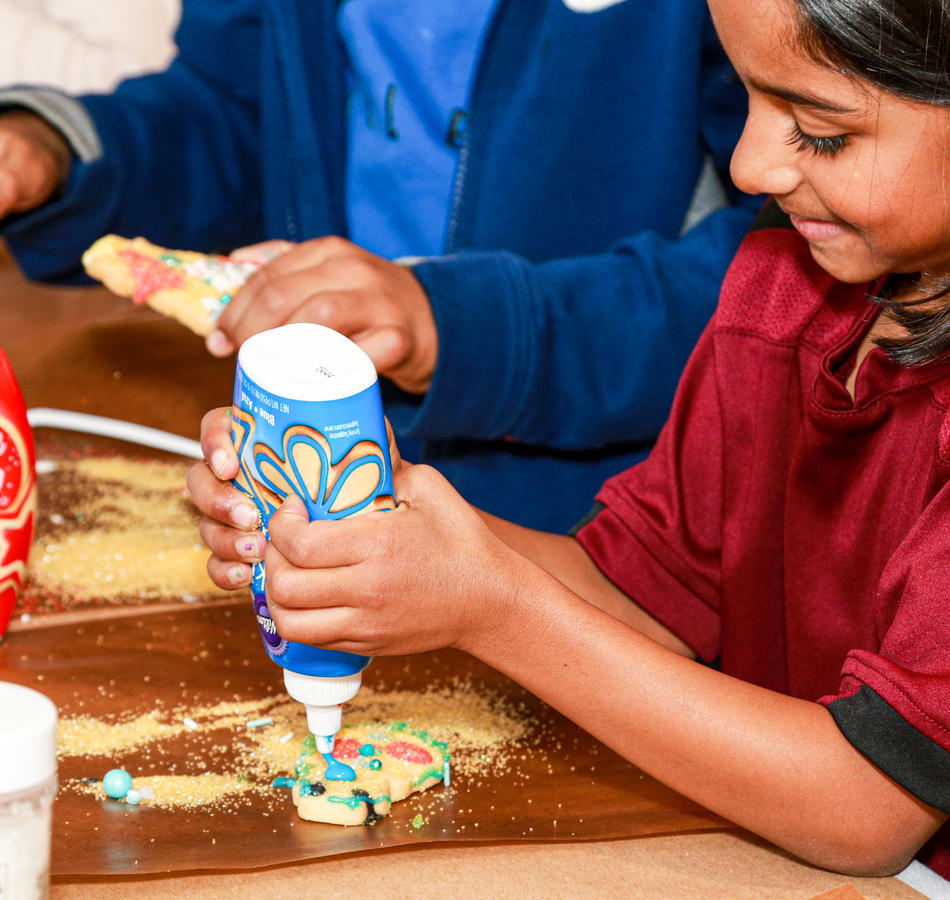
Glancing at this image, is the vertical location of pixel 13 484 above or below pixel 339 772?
above

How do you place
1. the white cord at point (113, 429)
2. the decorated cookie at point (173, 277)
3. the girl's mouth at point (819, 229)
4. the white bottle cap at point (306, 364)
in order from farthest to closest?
1. the white cord at point (113, 429)
2. the decorated cookie at point (173, 277)
3. the girl's mouth at point (819, 229)
4. the white bottle cap at point (306, 364)

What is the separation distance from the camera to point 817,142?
59 centimetres

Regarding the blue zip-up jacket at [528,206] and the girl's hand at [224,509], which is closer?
the girl's hand at [224,509]

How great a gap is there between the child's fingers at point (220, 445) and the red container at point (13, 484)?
0.43 ft

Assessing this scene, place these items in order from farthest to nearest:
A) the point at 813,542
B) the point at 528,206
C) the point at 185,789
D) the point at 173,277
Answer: the point at 528,206, the point at 173,277, the point at 813,542, the point at 185,789

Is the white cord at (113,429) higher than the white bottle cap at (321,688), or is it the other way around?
the white bottle cap at (321,688)

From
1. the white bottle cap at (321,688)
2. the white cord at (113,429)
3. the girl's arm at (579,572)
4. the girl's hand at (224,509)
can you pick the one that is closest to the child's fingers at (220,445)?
the girl's hand at (224,509)

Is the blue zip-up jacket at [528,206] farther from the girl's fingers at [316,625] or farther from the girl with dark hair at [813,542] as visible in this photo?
the girl's fingers at [316,625]

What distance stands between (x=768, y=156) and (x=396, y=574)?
0.29 meters

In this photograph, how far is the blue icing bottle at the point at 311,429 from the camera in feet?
1.73

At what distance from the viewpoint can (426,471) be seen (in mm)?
593

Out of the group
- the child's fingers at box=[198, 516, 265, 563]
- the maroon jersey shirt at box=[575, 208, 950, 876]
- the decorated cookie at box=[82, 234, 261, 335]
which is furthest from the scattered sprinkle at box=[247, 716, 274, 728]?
the decorated cookie at box=[82, 234, 261, 335]

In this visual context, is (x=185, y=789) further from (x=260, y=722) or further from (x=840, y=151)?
(x=840, y=151)

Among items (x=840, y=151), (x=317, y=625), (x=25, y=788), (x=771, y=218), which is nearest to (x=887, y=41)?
(x=840, y=151)
